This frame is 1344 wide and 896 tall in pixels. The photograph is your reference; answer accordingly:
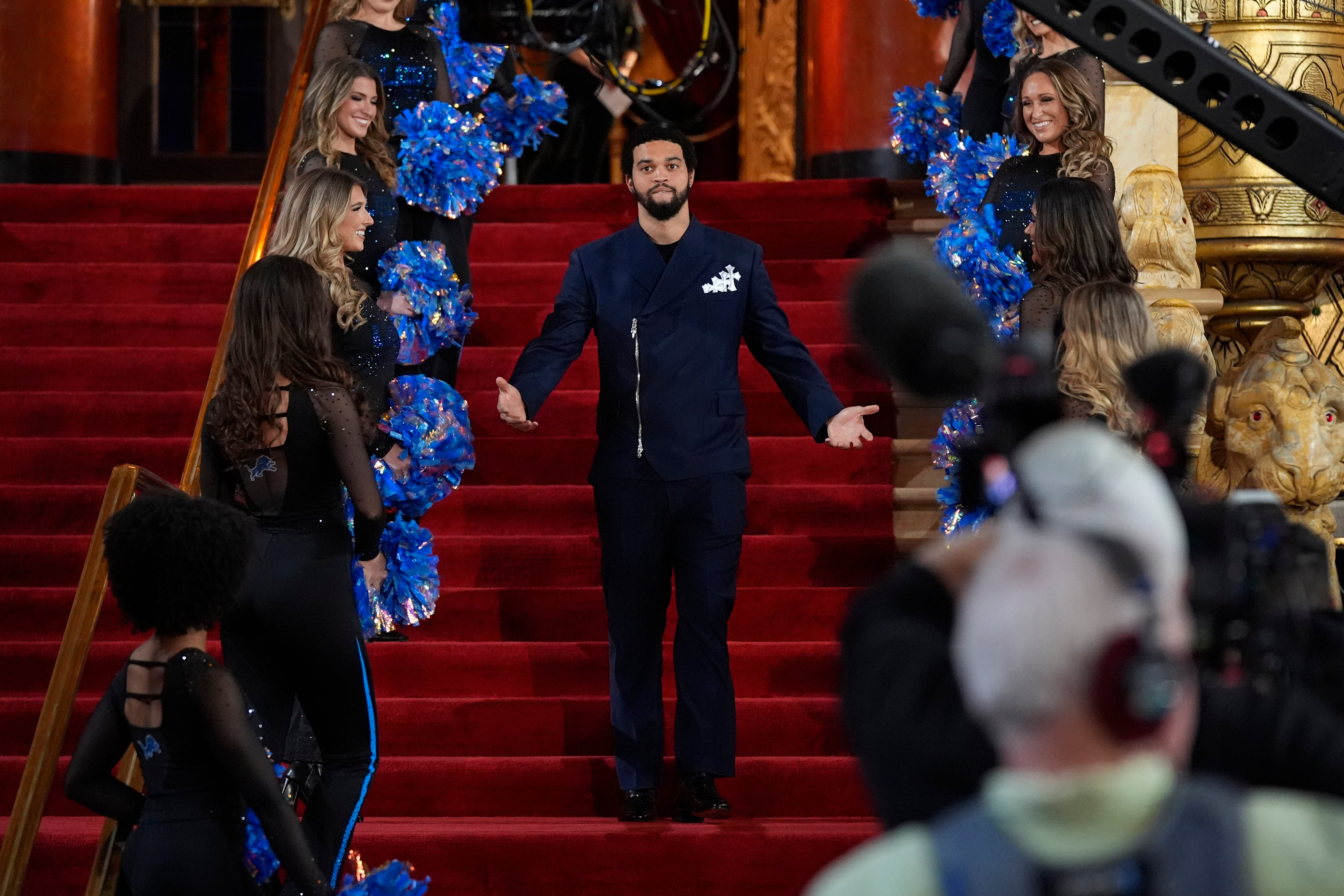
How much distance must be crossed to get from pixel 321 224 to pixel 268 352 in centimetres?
112

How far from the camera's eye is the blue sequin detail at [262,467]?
391cm

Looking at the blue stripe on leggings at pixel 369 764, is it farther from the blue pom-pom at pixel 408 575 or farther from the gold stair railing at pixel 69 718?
the blue pom-pom at pixel 408 575

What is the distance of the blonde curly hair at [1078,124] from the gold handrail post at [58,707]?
9.59 ft

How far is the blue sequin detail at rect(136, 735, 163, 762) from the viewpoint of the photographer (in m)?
3.01

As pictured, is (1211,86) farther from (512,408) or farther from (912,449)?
(912,449)

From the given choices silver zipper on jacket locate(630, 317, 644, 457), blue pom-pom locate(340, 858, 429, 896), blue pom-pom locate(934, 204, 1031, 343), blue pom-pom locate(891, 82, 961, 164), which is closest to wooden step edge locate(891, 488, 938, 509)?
blue pom-pom locate(934, 204, 1031, 343)

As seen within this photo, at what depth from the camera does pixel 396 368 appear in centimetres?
611

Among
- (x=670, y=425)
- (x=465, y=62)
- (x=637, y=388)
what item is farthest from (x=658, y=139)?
(x=465, y=62)

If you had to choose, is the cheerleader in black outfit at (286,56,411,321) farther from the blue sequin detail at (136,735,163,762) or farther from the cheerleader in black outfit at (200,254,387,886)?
the blue sequin detail at (136,735,163,762)

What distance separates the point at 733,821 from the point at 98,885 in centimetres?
198

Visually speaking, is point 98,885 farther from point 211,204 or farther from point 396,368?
point 211,204

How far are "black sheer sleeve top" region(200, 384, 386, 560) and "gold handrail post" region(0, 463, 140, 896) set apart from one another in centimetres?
29

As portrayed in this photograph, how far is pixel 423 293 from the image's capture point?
586 centimetres

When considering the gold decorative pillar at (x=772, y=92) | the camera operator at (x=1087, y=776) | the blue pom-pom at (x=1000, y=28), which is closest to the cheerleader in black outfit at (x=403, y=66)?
the blue pom-pom at (x=1000, y=28)
